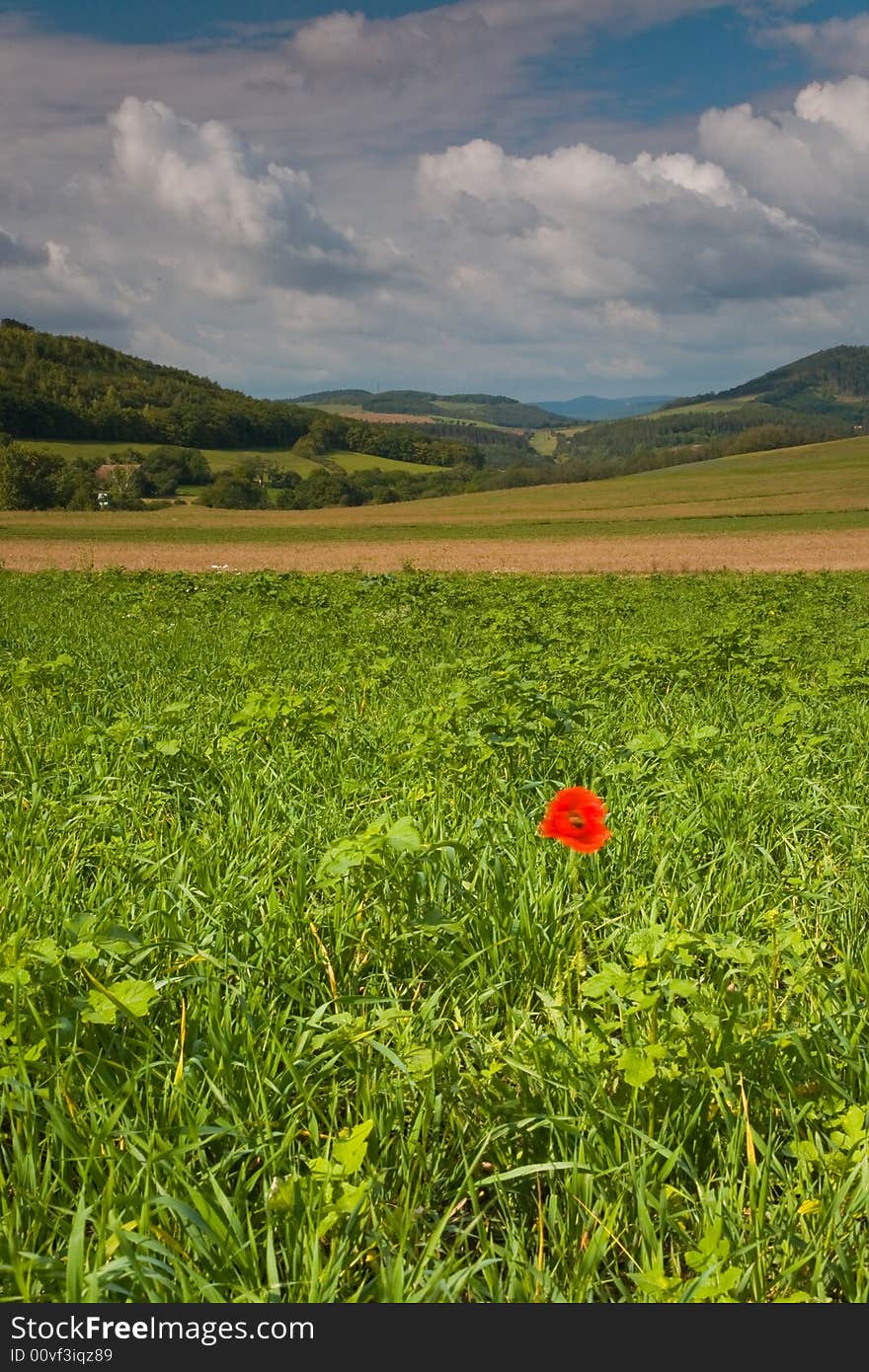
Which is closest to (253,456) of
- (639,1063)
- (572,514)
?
(572,514)

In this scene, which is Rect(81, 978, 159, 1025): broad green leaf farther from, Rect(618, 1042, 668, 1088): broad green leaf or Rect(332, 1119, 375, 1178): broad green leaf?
Rect(618, 1042, 668, 1088): broad green leaf

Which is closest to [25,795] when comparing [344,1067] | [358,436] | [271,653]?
[344,1067]

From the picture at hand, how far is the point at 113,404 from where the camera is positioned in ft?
447

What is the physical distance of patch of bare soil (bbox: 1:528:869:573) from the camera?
36.7 meters

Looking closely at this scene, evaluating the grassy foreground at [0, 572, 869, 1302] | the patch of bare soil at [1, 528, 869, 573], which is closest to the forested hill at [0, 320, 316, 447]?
the patch of bare soil at [1, 528, 869, 573]

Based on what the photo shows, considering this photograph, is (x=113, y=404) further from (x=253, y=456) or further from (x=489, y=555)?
(x=489, y=555)

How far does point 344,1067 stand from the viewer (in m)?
2.55

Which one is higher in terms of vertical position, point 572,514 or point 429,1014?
point 572,514

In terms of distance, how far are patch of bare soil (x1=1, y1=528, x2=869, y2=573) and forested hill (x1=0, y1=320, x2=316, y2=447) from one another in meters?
80.8

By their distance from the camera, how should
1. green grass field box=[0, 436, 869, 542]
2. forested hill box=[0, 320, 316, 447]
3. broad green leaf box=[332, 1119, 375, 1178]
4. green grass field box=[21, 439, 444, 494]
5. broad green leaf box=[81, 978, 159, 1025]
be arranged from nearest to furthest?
broad green leaf box=[332, 1119, 375, 1178], broad green leaf box=[81, 978, 159, 1025], green grass field box=[0, 436, 869, 542], green grass field box=[21, 439, 444, 494], forested hill box=[0, 320, 316, 447]

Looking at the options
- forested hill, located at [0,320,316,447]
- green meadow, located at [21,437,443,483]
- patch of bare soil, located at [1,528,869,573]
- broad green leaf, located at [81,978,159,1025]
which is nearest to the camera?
broad green leaf, located at [81,978,159,1025]

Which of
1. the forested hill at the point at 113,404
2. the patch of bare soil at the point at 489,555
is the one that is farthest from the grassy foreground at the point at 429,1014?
the forested hill at the point at 113,404

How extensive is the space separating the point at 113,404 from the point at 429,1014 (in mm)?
146833

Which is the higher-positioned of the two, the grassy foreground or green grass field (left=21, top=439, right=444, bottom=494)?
green grass field (left=21, top=439, right=444, bottom=494)
